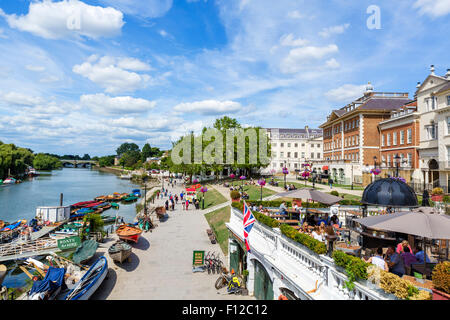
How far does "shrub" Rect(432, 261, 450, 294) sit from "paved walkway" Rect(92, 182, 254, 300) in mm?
10832

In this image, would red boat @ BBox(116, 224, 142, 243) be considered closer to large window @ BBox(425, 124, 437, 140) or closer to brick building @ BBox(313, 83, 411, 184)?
brick building @ BBox(313, 83, 411, 184)

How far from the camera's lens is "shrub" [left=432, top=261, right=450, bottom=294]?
17.0 ft

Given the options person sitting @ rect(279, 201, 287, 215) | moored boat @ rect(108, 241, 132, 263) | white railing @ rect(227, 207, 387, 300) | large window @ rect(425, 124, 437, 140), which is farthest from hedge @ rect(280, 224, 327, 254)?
large window @ rect(425, 124, 437, 140)

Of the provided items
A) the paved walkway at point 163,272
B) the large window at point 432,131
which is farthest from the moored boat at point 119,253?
the large window at point 432,131

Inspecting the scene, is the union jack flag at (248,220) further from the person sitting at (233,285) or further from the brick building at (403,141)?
the brick building at (403,141)

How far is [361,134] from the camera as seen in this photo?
44.1 metres

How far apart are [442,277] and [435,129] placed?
34727 mm

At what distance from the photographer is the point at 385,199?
42.1 feet

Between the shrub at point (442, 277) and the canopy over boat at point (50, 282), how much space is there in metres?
16.7

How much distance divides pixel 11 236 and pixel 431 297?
34.6 meters

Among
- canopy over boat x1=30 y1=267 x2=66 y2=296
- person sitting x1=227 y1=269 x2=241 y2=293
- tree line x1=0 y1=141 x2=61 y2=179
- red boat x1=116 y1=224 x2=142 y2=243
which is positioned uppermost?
tree line x1=0 y1=141 x2=61 y2=179

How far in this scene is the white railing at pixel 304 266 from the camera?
21.9 feet
